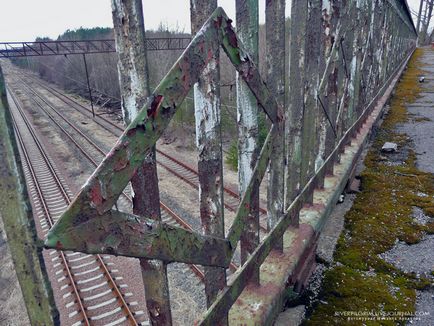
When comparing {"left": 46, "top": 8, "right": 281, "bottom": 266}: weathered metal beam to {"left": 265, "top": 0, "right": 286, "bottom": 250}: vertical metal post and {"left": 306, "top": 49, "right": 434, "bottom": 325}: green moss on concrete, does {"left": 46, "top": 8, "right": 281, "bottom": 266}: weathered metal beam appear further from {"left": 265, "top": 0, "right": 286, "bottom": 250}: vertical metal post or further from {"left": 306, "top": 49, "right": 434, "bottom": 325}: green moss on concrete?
{"left": 306, "top": 49, "right": 434, "bottom": 325}: green moss on concrete

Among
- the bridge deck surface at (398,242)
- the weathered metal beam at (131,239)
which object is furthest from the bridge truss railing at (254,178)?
the bridge deck surface at (398,242)

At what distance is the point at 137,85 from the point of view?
3.73 ft

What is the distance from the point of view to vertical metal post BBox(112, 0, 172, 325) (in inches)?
42.5

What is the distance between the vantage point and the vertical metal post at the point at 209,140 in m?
1.39

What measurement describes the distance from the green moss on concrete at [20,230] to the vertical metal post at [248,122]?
1179 millimetres

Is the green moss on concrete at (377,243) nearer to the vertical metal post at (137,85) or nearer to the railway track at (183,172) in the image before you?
the vertical metal post at (137,85)

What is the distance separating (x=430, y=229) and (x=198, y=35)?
10.6ft

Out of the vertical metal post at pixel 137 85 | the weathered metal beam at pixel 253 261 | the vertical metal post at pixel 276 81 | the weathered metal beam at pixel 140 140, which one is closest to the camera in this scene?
the weathered metal beam at pixel 140 140

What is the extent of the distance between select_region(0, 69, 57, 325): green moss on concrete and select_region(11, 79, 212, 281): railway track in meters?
2.48

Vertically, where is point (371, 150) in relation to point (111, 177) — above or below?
below

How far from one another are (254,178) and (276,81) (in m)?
0.70

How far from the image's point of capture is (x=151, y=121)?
1.11 meters

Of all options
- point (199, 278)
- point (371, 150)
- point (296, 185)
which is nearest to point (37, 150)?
point (199, 278)

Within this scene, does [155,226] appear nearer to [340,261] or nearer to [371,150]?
[340,261]
